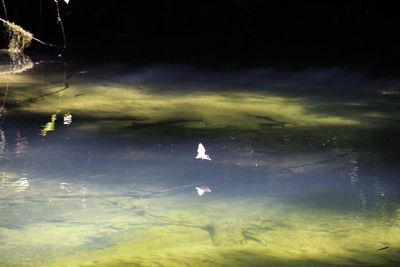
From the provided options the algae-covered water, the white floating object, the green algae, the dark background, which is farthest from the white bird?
the dark background

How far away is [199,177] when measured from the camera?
4000mm

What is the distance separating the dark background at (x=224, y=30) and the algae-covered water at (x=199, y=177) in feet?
9.56

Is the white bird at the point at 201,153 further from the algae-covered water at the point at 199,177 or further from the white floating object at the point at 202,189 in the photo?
the white floating object at the point at 202,189

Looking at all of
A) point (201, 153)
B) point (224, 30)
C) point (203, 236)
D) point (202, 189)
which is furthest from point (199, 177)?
point (224, 30)

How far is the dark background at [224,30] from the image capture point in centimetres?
972

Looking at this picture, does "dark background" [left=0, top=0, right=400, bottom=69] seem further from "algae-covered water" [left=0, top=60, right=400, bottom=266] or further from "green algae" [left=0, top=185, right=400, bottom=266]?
"green algae" [left=0, top=185, right=400, bottom=266]

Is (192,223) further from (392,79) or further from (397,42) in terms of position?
(397,42)

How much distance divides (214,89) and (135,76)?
126 cm

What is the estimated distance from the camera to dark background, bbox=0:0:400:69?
9719mm

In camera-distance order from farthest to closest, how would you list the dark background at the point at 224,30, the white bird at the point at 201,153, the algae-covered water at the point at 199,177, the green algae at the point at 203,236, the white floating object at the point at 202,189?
the dark background at the point at 224,30 → the white bird at the point at 201,153 → the white floating object at the point at 202,189 → the algae-covered water at the point at 199,177 → the green algae at the point at 203,236

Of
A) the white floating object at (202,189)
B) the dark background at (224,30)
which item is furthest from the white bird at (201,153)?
the dark background at (224,30)

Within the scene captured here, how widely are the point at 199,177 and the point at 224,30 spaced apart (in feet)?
31.0

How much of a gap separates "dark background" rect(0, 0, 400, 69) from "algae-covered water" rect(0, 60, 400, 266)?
9.56 feet

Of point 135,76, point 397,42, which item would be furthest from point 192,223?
point 397,42
